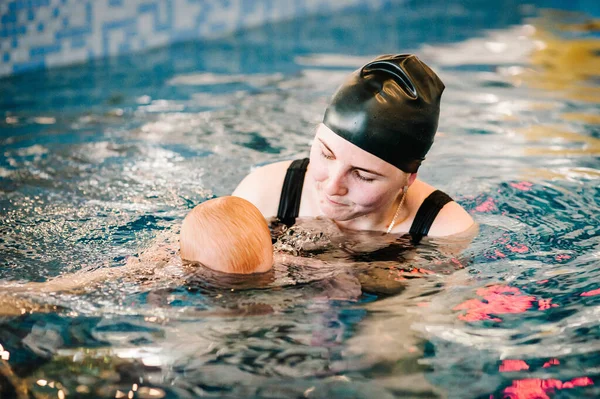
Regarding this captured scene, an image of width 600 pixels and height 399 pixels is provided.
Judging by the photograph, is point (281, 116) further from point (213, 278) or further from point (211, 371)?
point (211, 371)

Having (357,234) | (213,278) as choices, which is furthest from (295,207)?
(213,278)

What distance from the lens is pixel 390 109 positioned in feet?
10.4

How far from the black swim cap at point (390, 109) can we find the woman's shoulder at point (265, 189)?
0.66 m

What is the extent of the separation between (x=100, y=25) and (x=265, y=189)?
21.8ft

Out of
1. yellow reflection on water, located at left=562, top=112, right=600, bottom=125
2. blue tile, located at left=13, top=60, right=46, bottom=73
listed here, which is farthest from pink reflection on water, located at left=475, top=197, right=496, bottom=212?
blue tile, located at left=13, top=60, right=46, bottom=73

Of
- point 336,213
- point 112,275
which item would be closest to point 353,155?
point 336,213

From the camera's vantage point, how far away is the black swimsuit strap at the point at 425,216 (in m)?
3.71

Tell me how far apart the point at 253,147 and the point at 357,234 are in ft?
7.52

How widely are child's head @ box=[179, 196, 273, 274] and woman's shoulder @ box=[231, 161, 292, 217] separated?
71 cm

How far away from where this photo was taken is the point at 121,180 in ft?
16.6

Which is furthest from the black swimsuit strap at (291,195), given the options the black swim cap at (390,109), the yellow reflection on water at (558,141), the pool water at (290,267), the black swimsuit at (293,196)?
the yellow reflection on water at (558,141)

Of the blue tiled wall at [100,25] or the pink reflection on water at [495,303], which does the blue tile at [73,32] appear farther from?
the pink reflection on water at [495,303]

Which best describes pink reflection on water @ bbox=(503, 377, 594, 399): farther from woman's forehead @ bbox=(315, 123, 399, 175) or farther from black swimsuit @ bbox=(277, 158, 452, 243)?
black swimsuit @ bbox=(277, 158, 452, 243)

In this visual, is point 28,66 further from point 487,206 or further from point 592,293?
point 592,293
